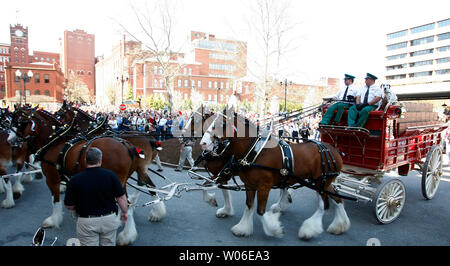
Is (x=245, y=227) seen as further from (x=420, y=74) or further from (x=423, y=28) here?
(x=420, y=74)

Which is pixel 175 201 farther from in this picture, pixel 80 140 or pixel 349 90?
pixel 349 90

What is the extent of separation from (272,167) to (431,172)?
471 cm

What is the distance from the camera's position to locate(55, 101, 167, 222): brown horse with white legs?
594 centimetres

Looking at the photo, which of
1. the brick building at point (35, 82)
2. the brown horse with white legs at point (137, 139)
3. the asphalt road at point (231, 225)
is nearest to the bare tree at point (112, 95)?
the brick building at point (35, 82)

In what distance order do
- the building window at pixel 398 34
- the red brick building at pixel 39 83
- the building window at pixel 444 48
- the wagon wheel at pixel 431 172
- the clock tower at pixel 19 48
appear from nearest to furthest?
the wagon wheel at pixel 431 172, the building window at pixel 444 48, the red brick building at pixel 39 83, the building window at pixel 398 34, the clock tower at pixel 19 48

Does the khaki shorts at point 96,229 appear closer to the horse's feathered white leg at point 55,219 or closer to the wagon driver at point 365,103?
the horse's feathered white leg at point 55,219

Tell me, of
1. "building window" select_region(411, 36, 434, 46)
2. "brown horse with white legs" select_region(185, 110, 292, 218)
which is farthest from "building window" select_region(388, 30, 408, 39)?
"brown horse with white legs" select_region(185, 110, 292, 218)

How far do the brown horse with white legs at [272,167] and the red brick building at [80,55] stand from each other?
10429cm

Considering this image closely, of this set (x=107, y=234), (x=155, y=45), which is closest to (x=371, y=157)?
(x=107, y=234)

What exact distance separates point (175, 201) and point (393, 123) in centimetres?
525

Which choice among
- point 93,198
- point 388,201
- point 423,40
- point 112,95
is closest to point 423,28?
point 423,40

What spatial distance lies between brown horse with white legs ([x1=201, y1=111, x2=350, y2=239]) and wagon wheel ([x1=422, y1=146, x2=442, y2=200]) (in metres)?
2.87

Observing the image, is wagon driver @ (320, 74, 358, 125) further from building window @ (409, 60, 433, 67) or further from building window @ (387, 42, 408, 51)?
building window @ (387, 42, 408, 51)

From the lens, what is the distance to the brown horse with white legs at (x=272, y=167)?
16.5 ft
